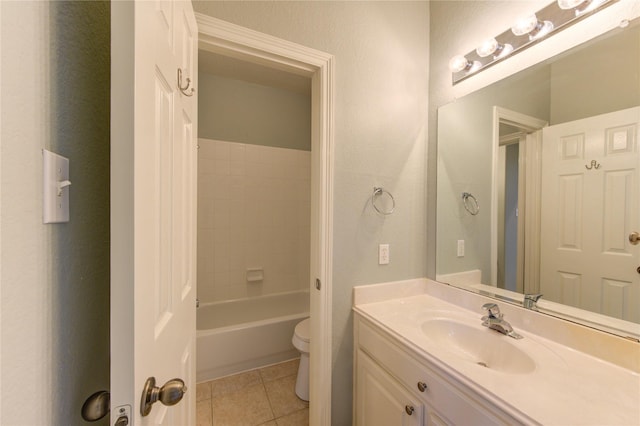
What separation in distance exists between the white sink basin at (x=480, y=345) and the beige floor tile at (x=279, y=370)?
1388mm

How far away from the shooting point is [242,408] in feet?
5.51

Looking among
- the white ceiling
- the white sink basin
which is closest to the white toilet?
the white sink basin

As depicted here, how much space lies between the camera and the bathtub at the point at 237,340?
1.92 metres

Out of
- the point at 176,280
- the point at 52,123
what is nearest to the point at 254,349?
the point at 176,280

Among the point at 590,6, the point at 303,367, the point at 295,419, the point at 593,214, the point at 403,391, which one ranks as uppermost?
the point at 590,6

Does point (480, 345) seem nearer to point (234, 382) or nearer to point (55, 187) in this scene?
point (55, 187)

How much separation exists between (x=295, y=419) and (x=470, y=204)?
1707 mm

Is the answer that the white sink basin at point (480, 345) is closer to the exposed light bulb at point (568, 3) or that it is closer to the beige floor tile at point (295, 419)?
the beige floor tile at point (295, 419)

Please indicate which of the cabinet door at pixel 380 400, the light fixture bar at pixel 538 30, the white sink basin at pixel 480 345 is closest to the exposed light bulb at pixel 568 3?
the light fixture bar at pixel 538 30

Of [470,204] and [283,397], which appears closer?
[470,204]

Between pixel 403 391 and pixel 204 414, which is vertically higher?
pixel 403 391

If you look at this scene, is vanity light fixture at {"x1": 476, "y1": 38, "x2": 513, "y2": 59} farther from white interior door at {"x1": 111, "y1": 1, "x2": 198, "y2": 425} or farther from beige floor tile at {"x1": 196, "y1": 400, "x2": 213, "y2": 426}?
beige floor tile at {"x1": 196, "y1": 400, "x2": 213, "y2": 426}

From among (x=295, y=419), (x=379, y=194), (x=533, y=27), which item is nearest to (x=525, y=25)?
(x=533, y=27)

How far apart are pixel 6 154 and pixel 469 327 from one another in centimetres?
150
